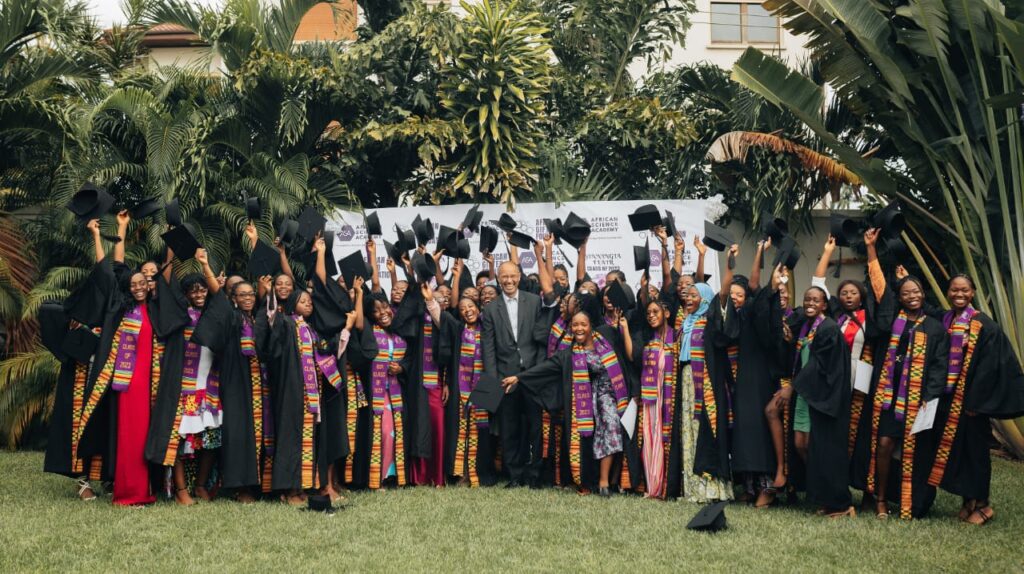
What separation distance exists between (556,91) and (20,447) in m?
7.73

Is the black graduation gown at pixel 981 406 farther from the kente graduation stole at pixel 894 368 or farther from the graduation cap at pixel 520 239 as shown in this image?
the graduation cap at pixel 520 239

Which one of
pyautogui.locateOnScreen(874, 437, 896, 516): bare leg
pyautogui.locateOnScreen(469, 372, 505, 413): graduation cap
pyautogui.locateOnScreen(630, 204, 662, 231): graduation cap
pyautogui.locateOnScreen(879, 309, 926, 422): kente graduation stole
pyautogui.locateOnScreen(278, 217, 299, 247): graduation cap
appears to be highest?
pyautogui.locateOnScreen(630, 204, 662, 231): graduation cap

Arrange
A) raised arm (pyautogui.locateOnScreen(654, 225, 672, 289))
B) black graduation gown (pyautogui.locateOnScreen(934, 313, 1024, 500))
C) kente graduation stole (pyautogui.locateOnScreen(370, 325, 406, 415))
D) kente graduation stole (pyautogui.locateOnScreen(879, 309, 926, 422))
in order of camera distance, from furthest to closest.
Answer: kente graduation stole (pyautogui.locateOnScreen(370, 325, 406, 415)), raised arm (pyautogui.locateOnScreen(654, 225, 672, 289)), kente graduation stole (pyautogui.locateOnScreen(879, 309, 926, 422)), black graduation gown (pyautogui.locateOnScreen(934, 313, 1024, 500))

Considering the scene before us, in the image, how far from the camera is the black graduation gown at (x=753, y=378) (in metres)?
8.39

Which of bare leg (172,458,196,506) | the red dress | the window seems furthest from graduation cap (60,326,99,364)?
the window

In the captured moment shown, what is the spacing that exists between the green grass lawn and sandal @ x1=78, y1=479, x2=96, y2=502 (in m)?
0.15

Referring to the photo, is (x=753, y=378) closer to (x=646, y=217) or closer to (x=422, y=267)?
(x=646, y=217)

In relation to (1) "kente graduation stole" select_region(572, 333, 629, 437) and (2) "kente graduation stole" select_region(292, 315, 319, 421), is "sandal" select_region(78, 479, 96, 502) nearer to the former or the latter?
(2) "kente graduation stole" select_region(292, 315, 319, 421)

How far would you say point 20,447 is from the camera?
37.3 ft

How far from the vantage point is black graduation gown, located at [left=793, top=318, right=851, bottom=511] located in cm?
808

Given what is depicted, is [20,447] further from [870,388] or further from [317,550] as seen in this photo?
[870,388]

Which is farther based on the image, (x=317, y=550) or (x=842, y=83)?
(x=842, y=83)

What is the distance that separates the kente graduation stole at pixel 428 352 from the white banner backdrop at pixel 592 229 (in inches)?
103

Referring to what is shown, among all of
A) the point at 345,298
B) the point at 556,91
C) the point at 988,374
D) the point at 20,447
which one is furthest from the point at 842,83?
the point at 20,447
